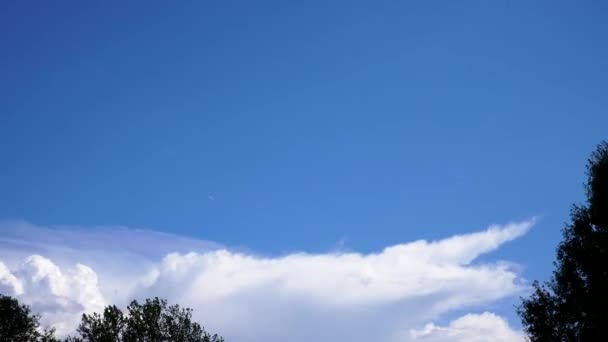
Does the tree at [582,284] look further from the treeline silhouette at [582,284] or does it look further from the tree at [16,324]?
the tree at [16,324]

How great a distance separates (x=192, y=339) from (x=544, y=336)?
178ft

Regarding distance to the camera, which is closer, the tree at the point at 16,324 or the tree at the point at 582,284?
the tree at the point at 582,284

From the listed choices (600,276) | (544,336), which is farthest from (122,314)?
(600,276)

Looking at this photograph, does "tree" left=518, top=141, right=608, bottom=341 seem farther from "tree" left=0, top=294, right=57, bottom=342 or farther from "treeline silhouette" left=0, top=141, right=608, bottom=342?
"tree" left=0, top=294, right=57, bottom=342

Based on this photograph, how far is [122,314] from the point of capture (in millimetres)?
77312

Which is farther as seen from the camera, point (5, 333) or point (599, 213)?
point (5, 333)

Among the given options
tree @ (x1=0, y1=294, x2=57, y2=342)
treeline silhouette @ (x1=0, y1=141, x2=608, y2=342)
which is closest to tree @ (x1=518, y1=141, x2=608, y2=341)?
treeline silhouette @ (x1=0, y1=141, x2=608, y2=342)

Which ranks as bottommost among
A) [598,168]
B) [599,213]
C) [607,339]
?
[607,339]

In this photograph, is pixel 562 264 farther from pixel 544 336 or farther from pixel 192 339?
pixel 192 339

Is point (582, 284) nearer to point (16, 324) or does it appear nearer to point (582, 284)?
point (582, 284)

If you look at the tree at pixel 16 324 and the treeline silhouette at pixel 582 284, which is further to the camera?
the tree at pixel 16 324

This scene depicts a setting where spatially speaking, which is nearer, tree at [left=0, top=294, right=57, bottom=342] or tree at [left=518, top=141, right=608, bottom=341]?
tree at [left=518, top=141, right=608, bottom=341]

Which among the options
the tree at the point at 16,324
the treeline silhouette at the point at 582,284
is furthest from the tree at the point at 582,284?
the tree at the point at 16,324

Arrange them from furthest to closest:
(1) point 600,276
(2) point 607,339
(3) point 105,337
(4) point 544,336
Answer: (3) point 105,337, (4) point 544,336, (1) point 600,276, (2) point 607,339
